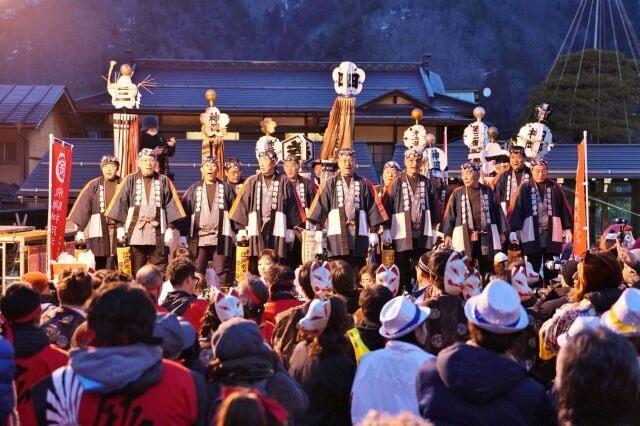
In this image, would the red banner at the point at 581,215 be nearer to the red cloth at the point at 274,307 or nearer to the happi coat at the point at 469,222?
the happi coat at the point at 469,222

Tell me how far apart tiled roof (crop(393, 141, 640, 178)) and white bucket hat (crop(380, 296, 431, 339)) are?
14734 millimetres

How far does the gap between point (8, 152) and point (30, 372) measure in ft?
67.3

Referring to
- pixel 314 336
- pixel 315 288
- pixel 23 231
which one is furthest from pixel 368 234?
pixel 314 336

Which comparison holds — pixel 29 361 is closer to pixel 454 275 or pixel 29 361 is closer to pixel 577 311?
pixel 454 275

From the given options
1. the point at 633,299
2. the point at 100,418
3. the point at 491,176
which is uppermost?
the point at 491,176

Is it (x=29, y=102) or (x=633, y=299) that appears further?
(x=29, y=102)

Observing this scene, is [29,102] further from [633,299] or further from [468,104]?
[633,299]

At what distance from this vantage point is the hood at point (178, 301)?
547 centimetres

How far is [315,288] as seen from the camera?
18.5 ft

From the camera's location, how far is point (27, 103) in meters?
23.4

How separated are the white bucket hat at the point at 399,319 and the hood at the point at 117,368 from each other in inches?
49.9

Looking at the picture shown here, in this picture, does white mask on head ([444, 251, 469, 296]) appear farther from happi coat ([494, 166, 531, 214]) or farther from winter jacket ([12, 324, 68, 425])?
happi coat ([494, 166, 531, 214])

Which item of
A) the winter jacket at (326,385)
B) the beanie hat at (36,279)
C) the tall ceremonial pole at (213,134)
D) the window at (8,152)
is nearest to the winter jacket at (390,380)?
the winter jacket at (326,385)

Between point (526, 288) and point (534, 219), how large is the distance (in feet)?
17.4
